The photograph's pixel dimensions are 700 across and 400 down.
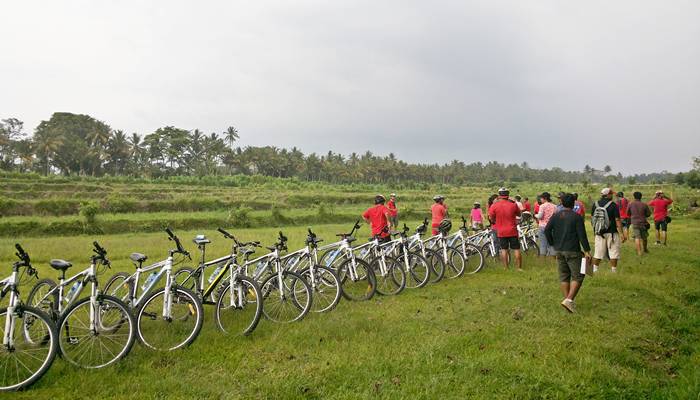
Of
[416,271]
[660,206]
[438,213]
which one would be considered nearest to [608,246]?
[438,213]

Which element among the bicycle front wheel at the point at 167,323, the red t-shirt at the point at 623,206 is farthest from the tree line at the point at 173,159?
the bicycle front wheel at the point at 167,323

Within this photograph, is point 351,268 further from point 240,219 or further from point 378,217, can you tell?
point 240,219

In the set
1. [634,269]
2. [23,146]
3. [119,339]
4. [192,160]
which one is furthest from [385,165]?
[119,339]

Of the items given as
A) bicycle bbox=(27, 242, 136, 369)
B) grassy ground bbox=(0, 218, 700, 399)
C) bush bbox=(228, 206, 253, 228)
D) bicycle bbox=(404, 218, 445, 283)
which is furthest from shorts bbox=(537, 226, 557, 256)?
bush bbox=(228, 206, 253, 228)

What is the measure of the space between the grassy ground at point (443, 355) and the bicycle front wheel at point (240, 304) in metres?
0.19

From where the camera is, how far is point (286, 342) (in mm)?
5141

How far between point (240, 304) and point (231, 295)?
19 centimetres

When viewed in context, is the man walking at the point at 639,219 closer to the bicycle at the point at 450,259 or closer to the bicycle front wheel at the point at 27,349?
the bicycle at the point at 450,259

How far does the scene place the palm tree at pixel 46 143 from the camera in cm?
5356

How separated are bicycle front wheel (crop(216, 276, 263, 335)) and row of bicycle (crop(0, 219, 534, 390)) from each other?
0.05 ft

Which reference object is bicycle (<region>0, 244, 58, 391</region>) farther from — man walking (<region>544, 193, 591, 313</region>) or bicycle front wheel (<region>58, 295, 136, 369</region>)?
man walking (<region>544, 193, 591, 313</region>)

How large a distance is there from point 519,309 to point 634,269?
17.3ft

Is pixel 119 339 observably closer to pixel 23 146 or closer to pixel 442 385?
pixel 442 385

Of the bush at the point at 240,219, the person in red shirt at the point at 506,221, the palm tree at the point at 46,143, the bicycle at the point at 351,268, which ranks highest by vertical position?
the palm tree at the point at 46,143
